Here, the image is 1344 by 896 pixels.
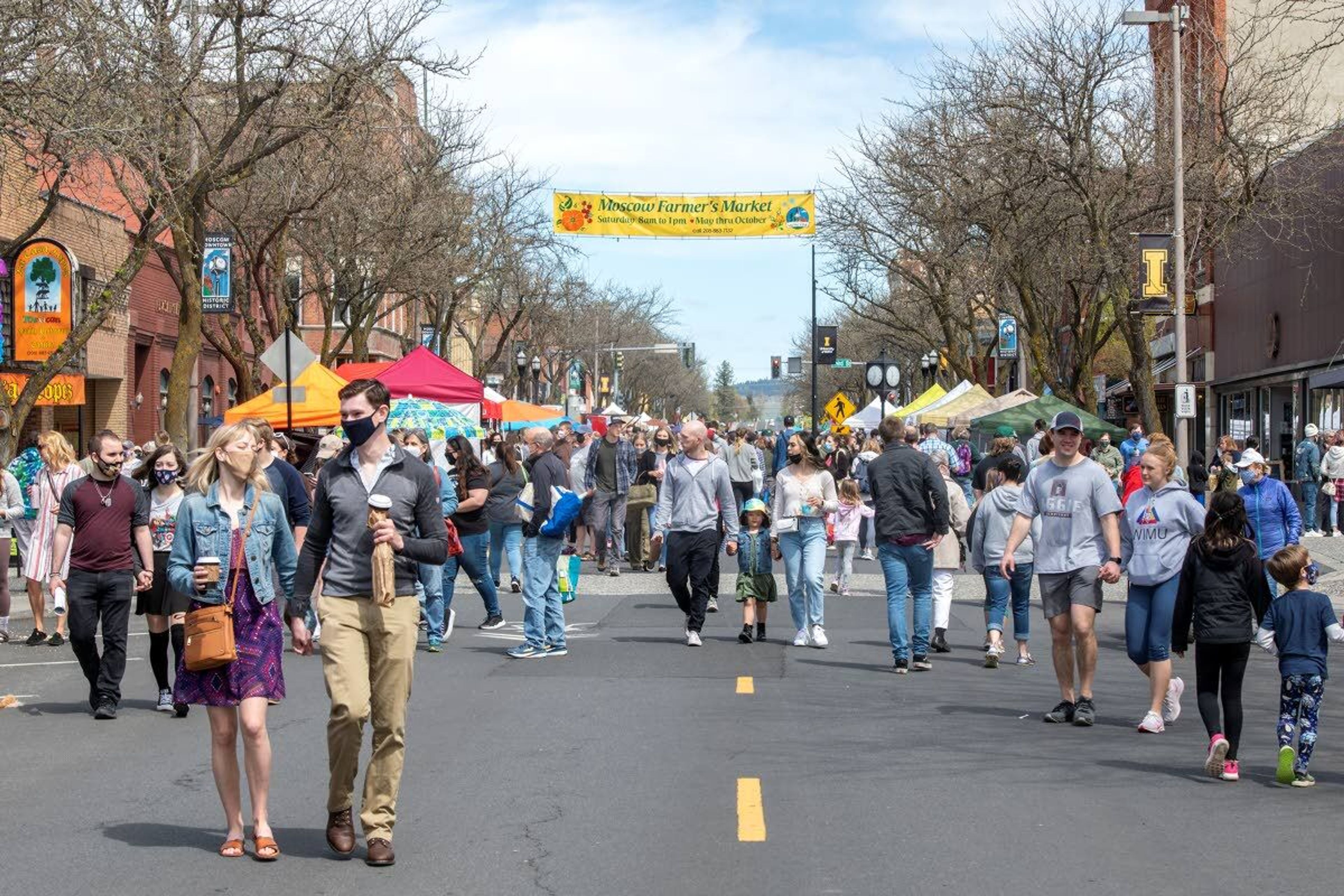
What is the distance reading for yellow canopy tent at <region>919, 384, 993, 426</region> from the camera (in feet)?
117

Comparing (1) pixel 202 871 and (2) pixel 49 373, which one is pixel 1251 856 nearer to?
(1) pixel 202 871

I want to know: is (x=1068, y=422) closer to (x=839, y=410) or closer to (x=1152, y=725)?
(x=1152, y=725)

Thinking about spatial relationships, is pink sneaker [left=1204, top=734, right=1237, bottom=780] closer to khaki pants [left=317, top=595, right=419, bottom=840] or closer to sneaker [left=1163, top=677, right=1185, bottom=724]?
sneaker [left=1163, top=677, right=1185, bottom=724]

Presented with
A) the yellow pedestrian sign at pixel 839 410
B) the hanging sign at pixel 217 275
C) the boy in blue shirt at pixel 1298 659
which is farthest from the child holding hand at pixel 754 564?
the yellow pedestrian sign at pixel 839 410

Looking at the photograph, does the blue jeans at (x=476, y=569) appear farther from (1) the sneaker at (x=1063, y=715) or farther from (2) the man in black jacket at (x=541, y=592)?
(1) the sneaker at (x=1063, y=715)

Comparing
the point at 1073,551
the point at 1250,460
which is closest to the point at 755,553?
the point at 1250,460

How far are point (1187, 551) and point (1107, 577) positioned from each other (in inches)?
24.9

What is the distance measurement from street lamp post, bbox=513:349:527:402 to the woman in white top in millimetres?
33936

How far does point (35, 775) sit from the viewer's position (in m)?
8.88

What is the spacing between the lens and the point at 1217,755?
8.68 m

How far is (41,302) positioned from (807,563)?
15949 mm

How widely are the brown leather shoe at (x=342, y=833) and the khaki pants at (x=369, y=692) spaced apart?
0.03m

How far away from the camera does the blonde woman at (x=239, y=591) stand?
275 inches

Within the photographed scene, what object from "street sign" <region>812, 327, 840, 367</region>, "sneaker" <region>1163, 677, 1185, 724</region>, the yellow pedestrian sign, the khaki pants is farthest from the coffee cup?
the yellow pedestrian sign
